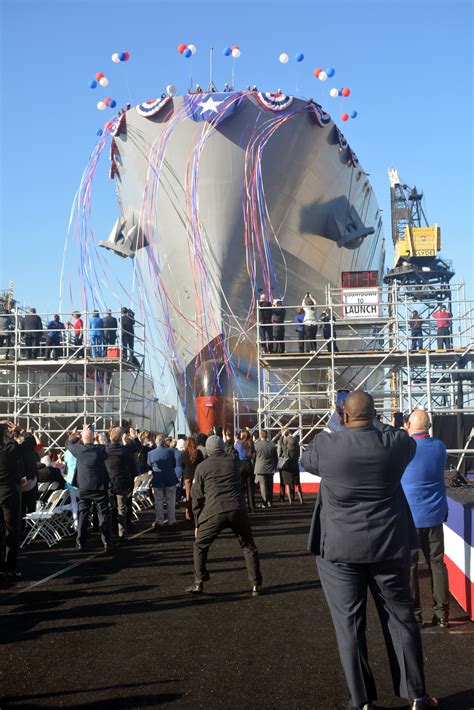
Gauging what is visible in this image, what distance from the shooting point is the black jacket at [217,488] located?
7.29m

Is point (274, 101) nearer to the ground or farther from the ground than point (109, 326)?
farther from the ground

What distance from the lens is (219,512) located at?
7234mm

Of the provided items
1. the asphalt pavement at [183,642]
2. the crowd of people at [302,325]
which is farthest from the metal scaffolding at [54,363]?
the asphalt pavement at [183,642]

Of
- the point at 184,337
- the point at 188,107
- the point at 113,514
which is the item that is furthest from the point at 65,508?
the point at 188,107

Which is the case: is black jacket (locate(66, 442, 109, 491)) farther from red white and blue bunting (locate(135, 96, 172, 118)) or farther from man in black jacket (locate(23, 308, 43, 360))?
red white and blue bunting (locate(135, 96, 172, 118))

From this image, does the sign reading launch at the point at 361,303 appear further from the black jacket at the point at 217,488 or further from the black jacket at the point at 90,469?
the black jacket at the point at 217,488

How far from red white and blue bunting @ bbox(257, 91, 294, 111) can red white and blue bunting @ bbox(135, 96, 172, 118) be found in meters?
2.61

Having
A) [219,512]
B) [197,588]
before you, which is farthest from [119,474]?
[219,512]

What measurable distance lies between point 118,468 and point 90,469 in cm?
119

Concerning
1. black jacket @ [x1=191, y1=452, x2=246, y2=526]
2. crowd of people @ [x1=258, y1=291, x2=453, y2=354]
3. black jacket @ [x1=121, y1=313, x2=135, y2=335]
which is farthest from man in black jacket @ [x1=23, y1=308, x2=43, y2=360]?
black jacket @ [x1=191, y1=452, x2=246, y2=526]

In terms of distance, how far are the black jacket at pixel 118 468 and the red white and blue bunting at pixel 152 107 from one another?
14.6m

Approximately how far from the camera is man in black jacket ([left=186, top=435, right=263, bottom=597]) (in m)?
7.26

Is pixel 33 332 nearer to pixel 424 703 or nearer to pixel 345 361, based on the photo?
pixel 345 361

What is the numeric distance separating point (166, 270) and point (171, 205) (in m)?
1.91
